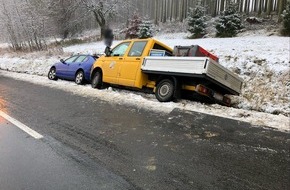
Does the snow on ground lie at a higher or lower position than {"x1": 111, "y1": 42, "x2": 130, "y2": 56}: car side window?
lower

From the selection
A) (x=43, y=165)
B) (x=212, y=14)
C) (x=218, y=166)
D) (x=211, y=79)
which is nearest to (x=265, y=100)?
(x=211, y=79)

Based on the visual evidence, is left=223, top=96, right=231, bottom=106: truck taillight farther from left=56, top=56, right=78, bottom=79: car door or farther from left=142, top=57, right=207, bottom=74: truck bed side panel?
left=56, top=56, right=78, bottom=79: car door

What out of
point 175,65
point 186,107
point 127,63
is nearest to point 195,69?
point 175,65

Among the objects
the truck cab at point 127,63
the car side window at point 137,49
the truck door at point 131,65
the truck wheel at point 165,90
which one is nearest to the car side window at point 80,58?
the truck cab at point 127,63

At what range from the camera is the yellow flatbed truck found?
9.48 meters

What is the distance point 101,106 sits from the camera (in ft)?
31.2

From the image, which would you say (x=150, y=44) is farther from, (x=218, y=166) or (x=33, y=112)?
(x=218, y=166)

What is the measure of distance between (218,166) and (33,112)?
16.4 feet

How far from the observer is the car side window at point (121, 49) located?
12.1 meters

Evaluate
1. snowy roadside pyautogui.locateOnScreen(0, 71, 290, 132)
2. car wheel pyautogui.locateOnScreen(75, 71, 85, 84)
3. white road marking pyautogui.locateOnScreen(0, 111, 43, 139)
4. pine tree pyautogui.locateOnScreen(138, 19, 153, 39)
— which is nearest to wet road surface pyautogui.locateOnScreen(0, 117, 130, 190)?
white road marking pyautogui.locateOnScreen(0, 111, 43, 139)

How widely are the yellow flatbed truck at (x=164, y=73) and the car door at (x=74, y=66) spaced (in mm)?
2809

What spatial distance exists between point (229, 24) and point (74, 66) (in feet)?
34.2

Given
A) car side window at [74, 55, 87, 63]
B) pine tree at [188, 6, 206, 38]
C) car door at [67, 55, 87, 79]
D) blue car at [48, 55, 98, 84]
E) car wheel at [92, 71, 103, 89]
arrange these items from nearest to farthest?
car wheel at [92, 71, 103, 89] → blue car at [48, 55, 98, 84] → car door at [67, 55, 87, 79] → car side window at [74, 55, 87, 63] → pine tree at [188, 6, 206, 38]

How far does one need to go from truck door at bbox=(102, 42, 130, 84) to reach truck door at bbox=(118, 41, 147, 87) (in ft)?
0.86
